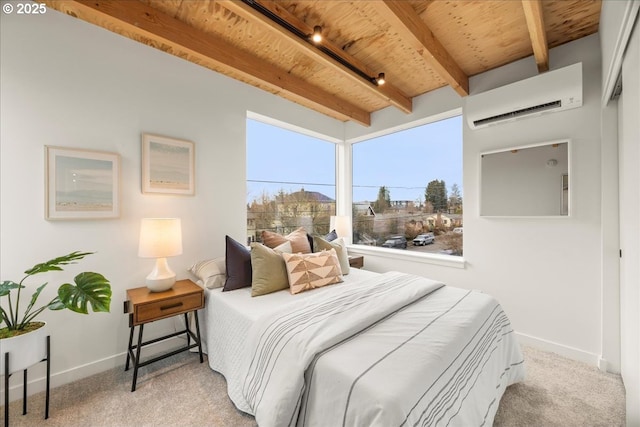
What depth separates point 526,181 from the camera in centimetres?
244

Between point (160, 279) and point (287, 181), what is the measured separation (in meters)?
1.95

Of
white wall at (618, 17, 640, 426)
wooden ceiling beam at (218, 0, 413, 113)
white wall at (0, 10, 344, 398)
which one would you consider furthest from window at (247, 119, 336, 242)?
white wall at (618, 17, 640, 426)

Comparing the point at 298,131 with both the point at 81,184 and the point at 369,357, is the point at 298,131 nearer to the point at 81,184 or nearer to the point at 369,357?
the point at 81,184

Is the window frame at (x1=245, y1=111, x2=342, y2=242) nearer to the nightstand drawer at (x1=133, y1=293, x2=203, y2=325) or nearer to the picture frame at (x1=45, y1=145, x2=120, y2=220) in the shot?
the nightstand drawer at (x1=133, y1=293, x2=203, y2=325)

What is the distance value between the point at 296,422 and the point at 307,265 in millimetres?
1164

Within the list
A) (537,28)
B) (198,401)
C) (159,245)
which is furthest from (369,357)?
(537,28)

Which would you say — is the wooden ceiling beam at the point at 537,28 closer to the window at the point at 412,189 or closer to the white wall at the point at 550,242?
the white wall at the point at 550,242

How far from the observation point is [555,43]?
226 centimetres

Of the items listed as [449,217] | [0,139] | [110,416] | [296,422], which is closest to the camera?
[296,422]

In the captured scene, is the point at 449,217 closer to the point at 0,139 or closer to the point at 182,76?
the point at 182,76

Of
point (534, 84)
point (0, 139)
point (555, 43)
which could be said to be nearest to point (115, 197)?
point (0, 139)

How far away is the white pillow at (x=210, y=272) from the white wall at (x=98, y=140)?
0.55 feet

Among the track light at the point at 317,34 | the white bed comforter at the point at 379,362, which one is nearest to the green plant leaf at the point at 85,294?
the white bed comforter at the point at 379,362

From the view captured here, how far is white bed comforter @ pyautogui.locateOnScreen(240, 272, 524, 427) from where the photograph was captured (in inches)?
39.4
